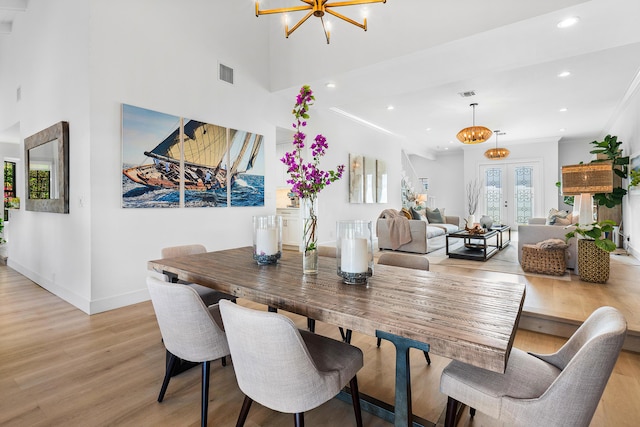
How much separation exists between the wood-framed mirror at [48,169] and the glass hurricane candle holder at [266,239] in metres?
2.71

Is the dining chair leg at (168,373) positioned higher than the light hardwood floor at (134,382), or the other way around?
the dining chair leg at (168,373)

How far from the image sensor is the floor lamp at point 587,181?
3.80 meters

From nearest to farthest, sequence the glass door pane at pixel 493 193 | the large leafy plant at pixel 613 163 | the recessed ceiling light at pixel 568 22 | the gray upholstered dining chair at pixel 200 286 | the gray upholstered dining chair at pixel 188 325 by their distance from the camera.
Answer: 1. the gray upholstered dining chair at pixel 188 325
2. the gray upholstered dining chair at pixel 200 286
3. the recessed ceiling light at pixel 568 22
4. the large leafy plant at pixel 613 163
5. the glass door pane at pixel 493 193

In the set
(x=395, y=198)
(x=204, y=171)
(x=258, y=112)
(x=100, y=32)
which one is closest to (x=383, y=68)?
(x=258, y=112)

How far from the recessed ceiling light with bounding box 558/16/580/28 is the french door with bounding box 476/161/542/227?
7.40m

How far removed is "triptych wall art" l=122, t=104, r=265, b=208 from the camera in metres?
3.31

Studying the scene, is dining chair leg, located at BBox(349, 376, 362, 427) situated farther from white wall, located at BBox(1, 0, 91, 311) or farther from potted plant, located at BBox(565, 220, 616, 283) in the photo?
potted plant, located at BBox(565, 220, 616, 283)

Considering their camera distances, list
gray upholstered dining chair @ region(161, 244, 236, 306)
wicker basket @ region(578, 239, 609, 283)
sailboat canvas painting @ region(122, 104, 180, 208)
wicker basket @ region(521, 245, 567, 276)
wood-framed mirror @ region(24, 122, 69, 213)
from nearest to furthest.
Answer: gray upholstered dining chair @ region(161, 244, 236, 306), sailboat canvas painting @ region(122, 104, 180, 208), wood-framed mirror @ region(24, 122, 69, 213), wicker basket @ region(578, 239, 609, 283), wicker basket @ region(521, 245, 567, 276)

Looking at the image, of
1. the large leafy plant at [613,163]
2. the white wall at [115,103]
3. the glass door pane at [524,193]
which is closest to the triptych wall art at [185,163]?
the white wall at [115,103]

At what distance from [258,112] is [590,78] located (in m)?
4.91

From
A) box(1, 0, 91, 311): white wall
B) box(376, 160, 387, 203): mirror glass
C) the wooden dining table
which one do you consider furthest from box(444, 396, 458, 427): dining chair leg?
box(376, 160, 387, 203): mirror glass

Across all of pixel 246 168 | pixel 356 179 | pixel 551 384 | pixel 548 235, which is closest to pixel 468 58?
pixel 548 235

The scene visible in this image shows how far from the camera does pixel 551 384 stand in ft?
3.42

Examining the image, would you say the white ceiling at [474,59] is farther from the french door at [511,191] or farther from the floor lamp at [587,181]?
the french door at [511,191]
